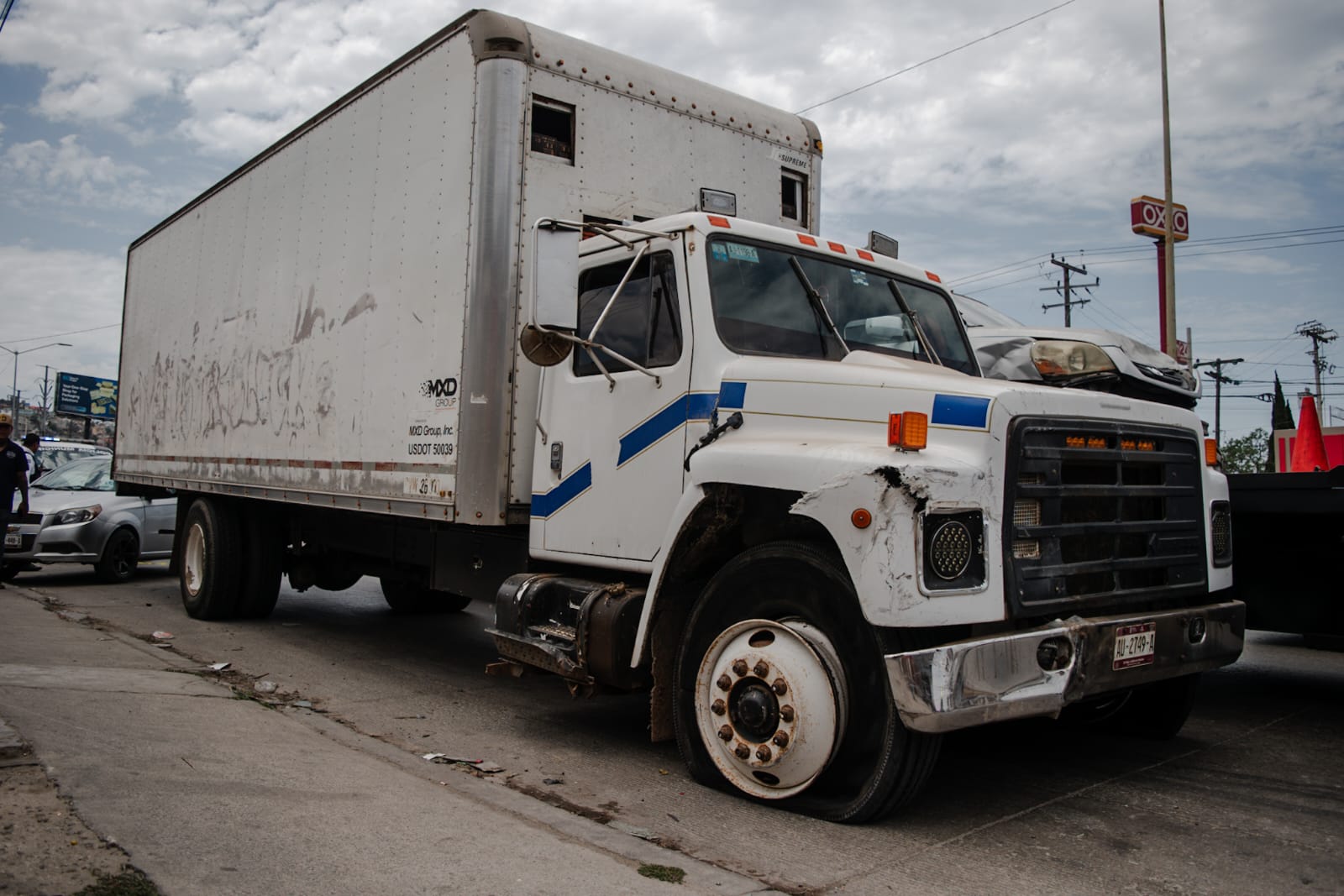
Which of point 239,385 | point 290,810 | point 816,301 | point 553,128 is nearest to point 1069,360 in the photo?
point 816,301

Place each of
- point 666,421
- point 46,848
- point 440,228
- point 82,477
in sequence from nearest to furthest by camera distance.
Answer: point 46,848, point 666,421, point 440,228, point 82,477

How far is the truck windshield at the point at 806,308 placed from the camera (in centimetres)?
507

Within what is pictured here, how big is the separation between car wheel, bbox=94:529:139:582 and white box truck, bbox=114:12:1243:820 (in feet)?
16.6

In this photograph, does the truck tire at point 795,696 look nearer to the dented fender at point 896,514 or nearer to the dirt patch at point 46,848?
the dented fender at point 896,514

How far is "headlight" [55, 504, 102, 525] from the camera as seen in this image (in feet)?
40.8

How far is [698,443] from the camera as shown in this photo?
4859mm

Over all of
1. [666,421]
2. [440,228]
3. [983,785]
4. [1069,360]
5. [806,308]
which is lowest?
[983,785]

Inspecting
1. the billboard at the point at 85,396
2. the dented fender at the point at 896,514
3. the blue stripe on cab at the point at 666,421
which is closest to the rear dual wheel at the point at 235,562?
the blue stripe on cab at the point at 666,421

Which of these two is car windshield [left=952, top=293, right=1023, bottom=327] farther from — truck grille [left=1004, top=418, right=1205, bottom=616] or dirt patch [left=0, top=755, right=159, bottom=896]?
dirt patch [left=0, top=755, right=159, bottom=896]

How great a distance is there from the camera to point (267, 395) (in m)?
8.62

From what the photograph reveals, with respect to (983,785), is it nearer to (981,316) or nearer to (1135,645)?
(1135,645)

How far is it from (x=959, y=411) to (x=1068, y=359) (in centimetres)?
385

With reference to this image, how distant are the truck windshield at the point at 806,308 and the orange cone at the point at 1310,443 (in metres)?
3.52

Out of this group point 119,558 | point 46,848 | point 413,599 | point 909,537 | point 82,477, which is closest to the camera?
point 46,848
